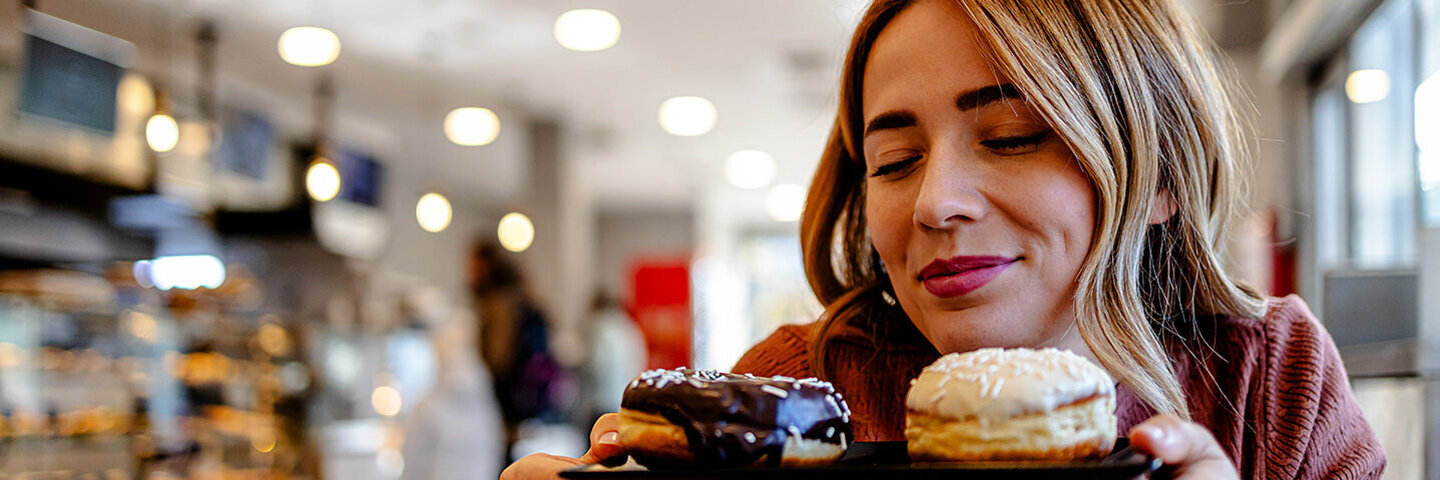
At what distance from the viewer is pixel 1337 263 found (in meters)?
6.00

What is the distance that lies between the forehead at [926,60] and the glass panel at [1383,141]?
4050 mm

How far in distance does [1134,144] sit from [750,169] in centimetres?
1263

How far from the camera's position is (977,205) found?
1024mm

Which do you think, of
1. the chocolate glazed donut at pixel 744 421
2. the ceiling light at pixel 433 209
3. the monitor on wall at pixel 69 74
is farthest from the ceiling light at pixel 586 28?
the chocolate glazed donut at pixel 744 421

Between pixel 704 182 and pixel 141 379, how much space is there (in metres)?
9.80

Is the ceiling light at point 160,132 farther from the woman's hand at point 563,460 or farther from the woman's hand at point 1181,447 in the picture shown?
the woman's hand at point 1181,447

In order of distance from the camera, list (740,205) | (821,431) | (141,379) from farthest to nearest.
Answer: (740,205) → (141,379) → (821,431)

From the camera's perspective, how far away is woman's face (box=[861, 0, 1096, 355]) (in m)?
1.04

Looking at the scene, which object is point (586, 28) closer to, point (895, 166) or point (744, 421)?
point (895, 166)

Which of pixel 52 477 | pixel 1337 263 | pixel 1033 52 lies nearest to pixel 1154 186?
Answer: pixel 1033 52

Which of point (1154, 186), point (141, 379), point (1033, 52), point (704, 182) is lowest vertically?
point (141, 379)

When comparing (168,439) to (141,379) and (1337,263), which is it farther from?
(1337,263)

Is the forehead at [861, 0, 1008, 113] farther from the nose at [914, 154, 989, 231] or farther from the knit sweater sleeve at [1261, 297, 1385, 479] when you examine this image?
the knit sweater sleeve at [1261, 297, 1385, 479]

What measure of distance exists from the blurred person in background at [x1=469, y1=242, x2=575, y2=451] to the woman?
457cm
